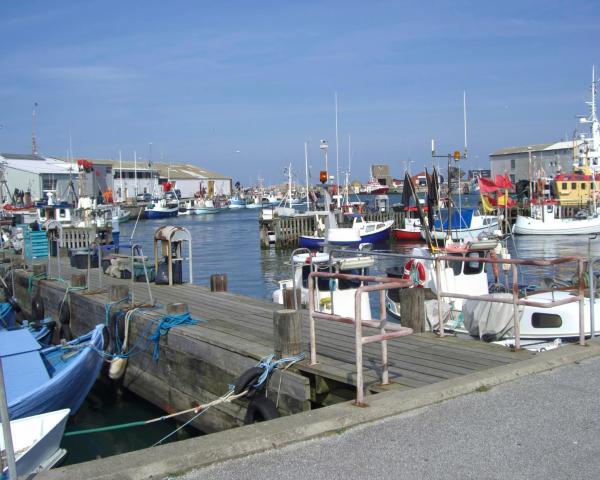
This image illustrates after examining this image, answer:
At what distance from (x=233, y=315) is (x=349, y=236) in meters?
23.7

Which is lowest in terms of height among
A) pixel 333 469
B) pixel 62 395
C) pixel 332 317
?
pixel 62 395

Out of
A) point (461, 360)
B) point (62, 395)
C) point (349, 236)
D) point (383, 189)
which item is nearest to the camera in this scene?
point (461, 360)

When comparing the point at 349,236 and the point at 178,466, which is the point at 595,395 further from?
the point at 349,236

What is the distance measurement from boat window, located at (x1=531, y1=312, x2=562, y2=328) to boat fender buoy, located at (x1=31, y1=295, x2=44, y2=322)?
13061 mm

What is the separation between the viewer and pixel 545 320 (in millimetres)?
12672

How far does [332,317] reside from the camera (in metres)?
7.77

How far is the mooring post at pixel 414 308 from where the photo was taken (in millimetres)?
10062

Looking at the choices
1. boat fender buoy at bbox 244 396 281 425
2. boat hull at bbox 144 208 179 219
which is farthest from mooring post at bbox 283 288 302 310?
boat hull at bbox 144 208 179 219

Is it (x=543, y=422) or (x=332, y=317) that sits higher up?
(x=332, y=317)

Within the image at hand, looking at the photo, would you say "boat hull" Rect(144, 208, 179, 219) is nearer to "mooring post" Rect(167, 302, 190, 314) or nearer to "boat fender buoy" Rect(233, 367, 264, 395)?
"mooring post" Rect(167, 302, 190, 314)

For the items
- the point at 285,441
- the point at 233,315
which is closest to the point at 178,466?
the point at 285,441

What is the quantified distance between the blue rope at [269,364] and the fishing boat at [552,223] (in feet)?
163

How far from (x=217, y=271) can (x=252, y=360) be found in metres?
28.6

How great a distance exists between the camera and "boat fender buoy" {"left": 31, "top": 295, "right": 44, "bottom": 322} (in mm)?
18953
